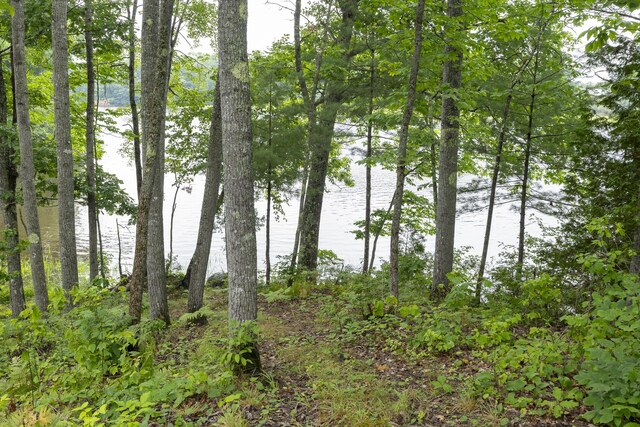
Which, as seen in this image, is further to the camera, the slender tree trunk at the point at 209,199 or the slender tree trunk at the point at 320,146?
the slender tree trunk at the point at 320,146

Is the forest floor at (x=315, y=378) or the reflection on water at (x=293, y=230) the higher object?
the forest floor at (x=315, y=378)

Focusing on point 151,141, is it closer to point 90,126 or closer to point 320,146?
point 90,126

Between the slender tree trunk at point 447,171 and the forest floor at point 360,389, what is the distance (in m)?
2.27

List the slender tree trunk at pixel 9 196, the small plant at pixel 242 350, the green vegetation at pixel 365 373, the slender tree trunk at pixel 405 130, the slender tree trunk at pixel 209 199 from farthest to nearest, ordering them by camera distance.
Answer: the slender tree trunk at pixel 9 196 → the slender tree trunk at pixel 209 199 → the slender tree trunk at pixel 405 130 → the small plant at pixel 242 350 → the green vegetation at pixel 365 373

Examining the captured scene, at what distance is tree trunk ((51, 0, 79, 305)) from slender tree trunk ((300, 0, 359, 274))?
215 inches

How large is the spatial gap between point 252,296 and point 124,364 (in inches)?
63.7

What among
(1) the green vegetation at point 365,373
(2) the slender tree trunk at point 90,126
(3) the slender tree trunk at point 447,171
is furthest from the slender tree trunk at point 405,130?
(2) the slender tree trunk at point 90,126

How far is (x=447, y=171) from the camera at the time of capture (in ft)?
26.0

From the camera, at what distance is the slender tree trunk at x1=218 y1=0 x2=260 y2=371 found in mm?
4504

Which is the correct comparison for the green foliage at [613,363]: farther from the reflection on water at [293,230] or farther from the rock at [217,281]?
the reflection on water at [293,230]

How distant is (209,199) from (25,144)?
143 inches

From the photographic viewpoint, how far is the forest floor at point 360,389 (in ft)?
12.7

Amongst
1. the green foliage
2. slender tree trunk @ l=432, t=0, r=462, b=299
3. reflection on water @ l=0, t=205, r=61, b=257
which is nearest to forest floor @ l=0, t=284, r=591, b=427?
the green foliage

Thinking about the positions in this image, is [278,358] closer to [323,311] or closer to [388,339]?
[388,339]
